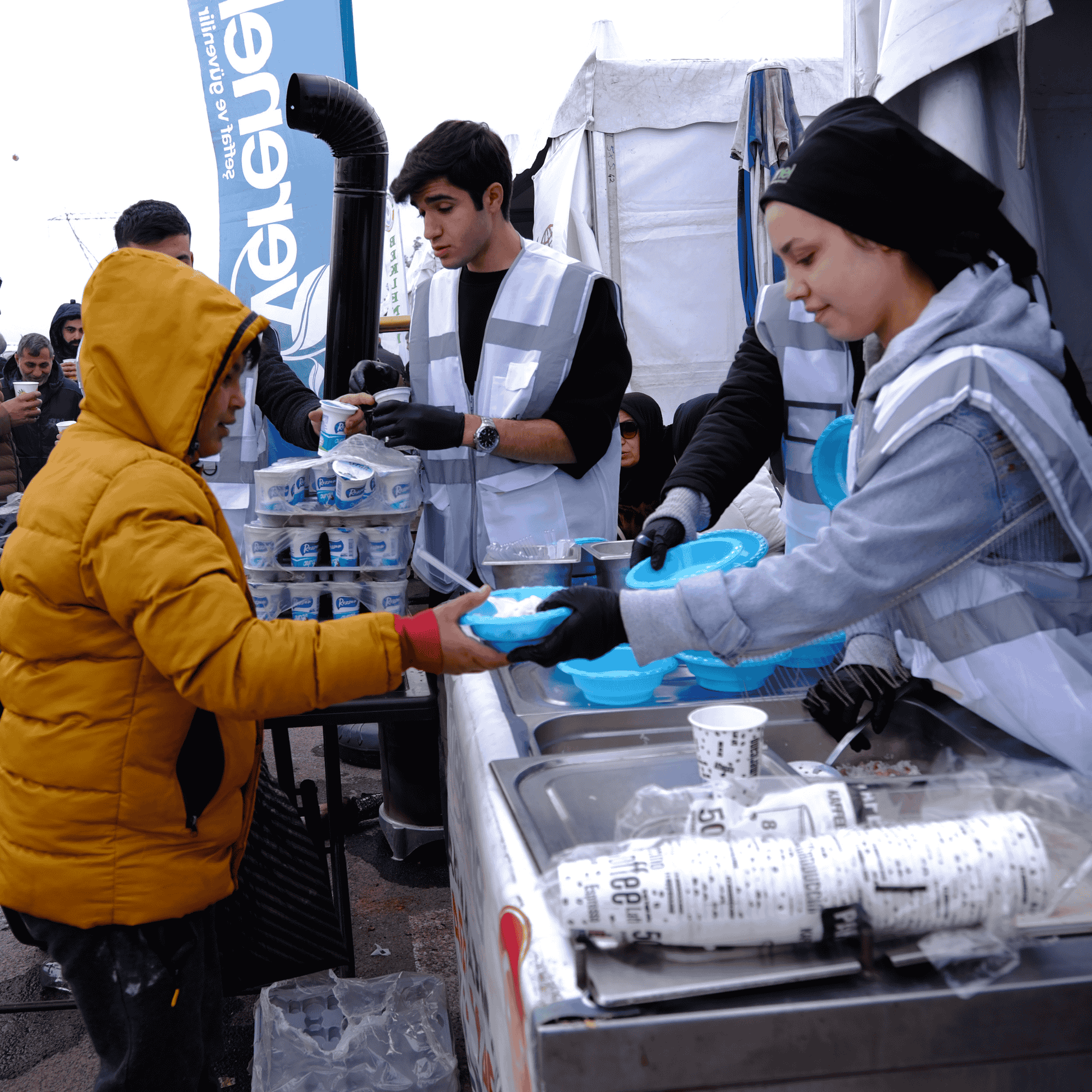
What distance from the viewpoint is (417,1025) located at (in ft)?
7.59

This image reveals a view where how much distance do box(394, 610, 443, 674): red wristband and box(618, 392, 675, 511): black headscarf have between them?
2.76 meters

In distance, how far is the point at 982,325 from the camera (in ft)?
4.16

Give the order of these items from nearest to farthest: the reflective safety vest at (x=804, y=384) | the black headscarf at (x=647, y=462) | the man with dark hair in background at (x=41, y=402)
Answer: the reflective safety vest at (x=804, y=384) → the black headscarf at (x=647, y=462) → the man with dark hair in background at (x=41, y=402)

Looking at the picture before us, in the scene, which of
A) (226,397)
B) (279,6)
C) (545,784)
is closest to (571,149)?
(279,6)

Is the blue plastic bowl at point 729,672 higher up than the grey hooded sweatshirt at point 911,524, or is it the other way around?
the grey hooded sweatshirt at point 911,524

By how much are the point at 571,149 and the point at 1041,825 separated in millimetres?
6776

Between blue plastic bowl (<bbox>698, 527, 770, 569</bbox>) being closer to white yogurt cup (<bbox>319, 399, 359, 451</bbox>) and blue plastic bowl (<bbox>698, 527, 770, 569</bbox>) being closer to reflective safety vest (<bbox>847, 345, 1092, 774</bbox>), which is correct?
reflective safety vest (<bbox>847, 345, 1092, 774</bbox>)

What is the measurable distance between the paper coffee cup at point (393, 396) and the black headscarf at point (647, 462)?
1.72 meters

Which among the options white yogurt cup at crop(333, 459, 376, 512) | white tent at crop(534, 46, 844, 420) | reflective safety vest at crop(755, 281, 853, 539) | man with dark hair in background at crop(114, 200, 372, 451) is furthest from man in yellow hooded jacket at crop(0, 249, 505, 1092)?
white tent at crop(534, 46, 844, 420)

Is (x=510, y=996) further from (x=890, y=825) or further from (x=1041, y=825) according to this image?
(x=1041, y=825)

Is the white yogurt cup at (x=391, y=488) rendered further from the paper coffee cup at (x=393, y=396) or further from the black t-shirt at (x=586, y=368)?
the black t-shirt at (x=586, y=368)

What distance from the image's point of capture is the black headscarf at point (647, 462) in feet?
13.9

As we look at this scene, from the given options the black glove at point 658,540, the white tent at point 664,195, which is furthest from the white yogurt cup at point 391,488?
the white tent at point 664,195

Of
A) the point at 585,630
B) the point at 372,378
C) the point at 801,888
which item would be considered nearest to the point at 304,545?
the point at 372,378
